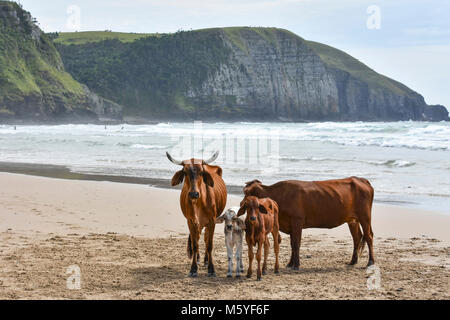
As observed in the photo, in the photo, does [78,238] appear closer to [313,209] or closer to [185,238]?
[185,238]

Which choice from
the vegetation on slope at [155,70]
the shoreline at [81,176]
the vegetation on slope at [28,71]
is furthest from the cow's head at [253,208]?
the vegetation on slope at [155,70]

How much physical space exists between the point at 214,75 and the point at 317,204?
15347 centimetres

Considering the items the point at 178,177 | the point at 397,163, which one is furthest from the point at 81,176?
the point at 178,177

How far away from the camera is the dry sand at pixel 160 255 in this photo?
7.29 metres

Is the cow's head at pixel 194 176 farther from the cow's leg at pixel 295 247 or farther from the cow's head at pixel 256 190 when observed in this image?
the cow's leg at pixel 295 247

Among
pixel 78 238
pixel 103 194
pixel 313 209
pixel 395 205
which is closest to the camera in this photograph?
pixel 313 209

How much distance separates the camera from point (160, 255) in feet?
31.1

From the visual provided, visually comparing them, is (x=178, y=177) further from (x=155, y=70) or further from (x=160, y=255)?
(x=155, y=70)

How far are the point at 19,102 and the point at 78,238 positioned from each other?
94007 mm

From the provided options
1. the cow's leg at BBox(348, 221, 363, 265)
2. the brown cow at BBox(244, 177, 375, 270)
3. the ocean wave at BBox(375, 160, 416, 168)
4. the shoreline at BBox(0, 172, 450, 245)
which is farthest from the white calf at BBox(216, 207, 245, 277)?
the ocean wave at BBox(375, 160, 416, 168)

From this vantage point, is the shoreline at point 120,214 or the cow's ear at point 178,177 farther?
the shoreline at point 120,214

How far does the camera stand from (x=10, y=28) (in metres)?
112

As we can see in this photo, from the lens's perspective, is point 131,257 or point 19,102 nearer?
point 131,257
